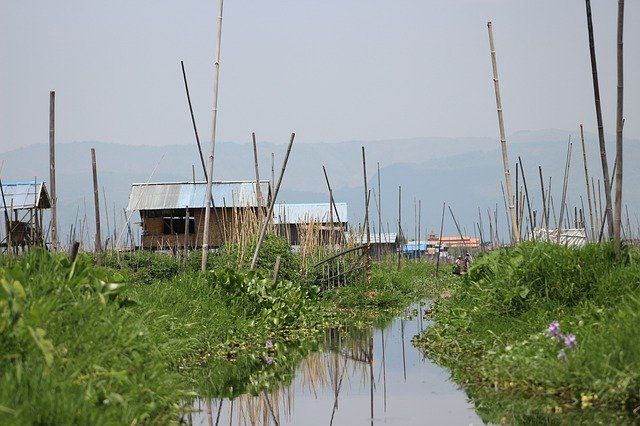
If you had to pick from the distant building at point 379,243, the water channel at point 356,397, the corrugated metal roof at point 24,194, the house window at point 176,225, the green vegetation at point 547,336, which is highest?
the corrugated metal roof at point 24,194

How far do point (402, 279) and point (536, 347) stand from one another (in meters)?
15.3

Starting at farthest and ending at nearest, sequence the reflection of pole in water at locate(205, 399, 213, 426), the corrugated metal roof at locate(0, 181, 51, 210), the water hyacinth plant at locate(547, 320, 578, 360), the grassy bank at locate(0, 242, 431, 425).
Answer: the corrugated metal roof at locate(0, 181, 51, 210) < the water hyacinth plant at locate(547, 320, 578, 360) < the reflection of pole in water at locate(205, 399, 213, 426) < the grassy bank at locate(0, 242, 431, 425)

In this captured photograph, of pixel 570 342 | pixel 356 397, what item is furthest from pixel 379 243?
pixel 570 342

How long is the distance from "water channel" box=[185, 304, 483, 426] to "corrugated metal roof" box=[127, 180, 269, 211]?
22095mm

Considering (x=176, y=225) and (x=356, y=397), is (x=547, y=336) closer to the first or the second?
(x=356, y=397)

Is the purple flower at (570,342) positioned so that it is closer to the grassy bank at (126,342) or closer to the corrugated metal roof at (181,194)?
the grassy bank at (126,342)

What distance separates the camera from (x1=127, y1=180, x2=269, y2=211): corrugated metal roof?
32.5 m

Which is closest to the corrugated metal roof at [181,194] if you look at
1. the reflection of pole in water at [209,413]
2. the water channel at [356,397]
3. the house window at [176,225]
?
the house window at [176,225]

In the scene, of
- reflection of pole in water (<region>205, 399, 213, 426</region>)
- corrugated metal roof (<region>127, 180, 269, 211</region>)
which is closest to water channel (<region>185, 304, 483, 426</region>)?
→ reflection of pole in water (<region>205, 399, 213, 426</region>)

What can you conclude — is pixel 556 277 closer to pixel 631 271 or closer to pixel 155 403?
pixel 631 271

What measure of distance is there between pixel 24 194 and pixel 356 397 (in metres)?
19.8

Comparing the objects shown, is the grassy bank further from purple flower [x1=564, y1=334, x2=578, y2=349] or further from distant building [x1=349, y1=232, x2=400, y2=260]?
distant building [x1=349, y1=232, x2=400, y2=260]

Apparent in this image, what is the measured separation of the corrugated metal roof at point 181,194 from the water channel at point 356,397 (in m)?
22.1

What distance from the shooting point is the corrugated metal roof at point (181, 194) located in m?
32.5
